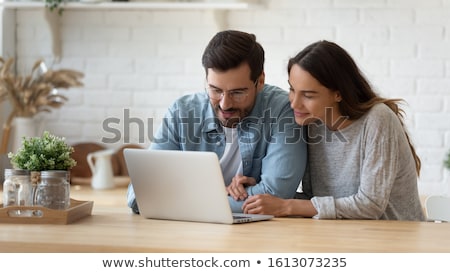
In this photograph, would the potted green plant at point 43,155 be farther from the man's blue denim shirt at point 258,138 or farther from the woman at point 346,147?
the woman at point 346,147

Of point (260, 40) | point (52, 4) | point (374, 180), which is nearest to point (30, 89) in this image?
point (52, 4)

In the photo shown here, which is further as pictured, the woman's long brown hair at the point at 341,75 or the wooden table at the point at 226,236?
the woman's long brown hair at the point at 341,75

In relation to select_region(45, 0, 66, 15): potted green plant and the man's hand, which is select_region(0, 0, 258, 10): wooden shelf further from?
the man's hand

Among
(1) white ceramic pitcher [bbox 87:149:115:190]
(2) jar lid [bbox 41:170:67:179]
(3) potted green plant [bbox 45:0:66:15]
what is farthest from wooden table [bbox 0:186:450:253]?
(3) potted green plant [bbox 45:0:66:15]

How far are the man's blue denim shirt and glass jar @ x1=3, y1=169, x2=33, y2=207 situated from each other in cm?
33

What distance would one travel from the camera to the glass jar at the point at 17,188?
7.41 feet

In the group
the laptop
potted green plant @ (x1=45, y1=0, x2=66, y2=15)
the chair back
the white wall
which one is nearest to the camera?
the laptop

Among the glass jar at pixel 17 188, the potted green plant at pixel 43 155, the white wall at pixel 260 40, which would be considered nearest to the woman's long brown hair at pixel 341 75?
the potted green plant at pixel 43 155

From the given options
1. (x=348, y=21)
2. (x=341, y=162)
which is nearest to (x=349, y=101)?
(x=341, y=162)

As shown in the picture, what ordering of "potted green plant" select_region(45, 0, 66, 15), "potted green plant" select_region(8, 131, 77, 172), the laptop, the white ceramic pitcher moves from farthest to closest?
"potted green plant" select_region(45, 0, 66, 15) < the white ceramic pitcher < "potted green plant" select_region(8, 131, 77, 172) < the laptop

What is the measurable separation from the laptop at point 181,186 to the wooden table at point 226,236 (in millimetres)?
40

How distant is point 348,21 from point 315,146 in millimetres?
1343

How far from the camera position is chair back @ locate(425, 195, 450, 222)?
261 centimetres

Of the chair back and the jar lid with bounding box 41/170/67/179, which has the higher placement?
the jar lid with bounding box 41/170/67/179
